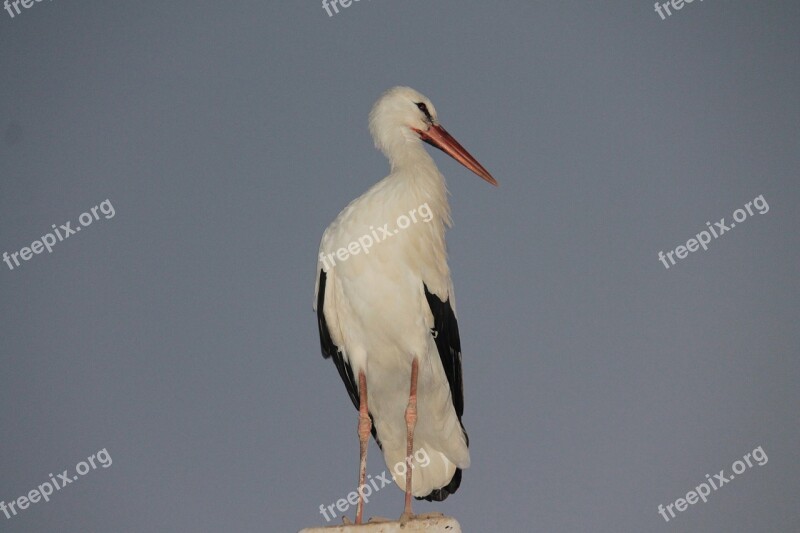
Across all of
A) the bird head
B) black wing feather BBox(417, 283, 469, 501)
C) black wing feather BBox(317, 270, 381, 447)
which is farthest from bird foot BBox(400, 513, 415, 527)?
the bird head

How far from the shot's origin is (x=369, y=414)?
6.24 meters

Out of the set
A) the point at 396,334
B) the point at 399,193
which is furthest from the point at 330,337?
the point at 399,193

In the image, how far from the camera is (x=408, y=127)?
6.60 m

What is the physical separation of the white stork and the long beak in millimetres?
147

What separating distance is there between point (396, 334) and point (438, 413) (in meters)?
0.76

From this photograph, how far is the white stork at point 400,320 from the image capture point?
18.9 feet

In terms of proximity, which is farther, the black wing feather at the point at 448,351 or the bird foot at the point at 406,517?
the black wing feather at the point at 448,351

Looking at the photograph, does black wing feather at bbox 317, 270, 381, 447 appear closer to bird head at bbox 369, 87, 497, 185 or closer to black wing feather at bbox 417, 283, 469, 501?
black wing feather at bbox 417, 283, 469, 501

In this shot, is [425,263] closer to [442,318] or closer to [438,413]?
[442,318]

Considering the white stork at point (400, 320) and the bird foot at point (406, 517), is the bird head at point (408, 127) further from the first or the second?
the bird foot at point (406, 517)

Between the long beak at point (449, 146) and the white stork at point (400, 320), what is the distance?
147 mm

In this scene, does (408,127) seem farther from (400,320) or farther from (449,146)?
(400,320)

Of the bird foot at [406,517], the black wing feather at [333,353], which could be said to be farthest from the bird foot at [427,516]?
the black wing feather at [333,353]

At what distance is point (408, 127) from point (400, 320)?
1.55 metres
